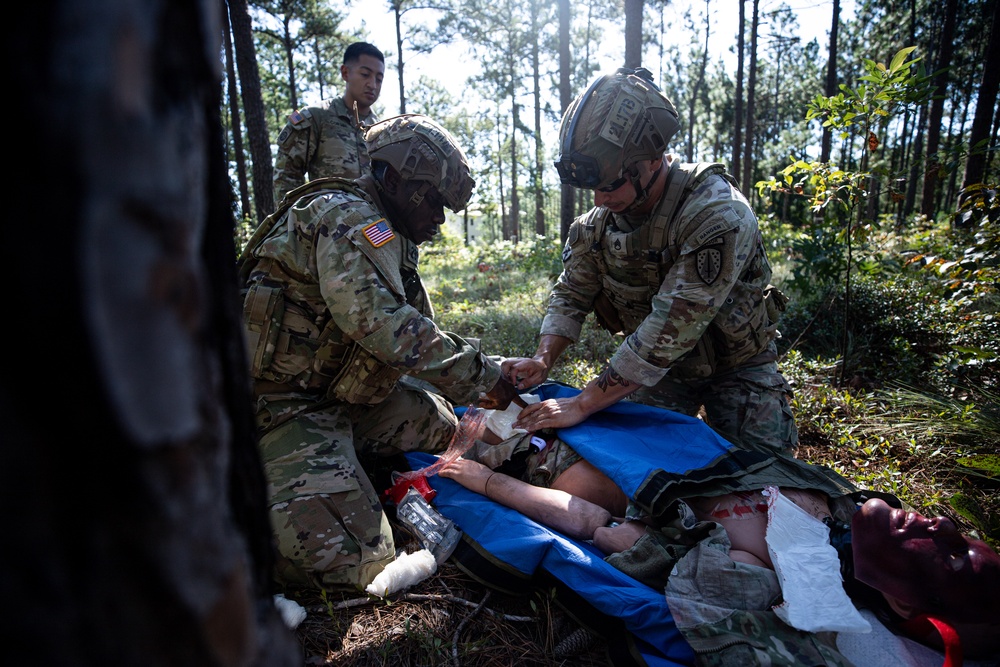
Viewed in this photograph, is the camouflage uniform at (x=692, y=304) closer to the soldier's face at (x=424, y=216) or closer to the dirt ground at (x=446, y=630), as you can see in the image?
the soldier's face at (x=424, y=216)

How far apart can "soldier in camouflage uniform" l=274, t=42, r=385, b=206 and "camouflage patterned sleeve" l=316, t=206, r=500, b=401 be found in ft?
9.91

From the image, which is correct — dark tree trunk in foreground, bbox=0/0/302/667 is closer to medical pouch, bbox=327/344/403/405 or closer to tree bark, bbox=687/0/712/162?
medical pouch, bbox=327/344/403/405

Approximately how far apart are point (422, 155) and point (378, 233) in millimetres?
450

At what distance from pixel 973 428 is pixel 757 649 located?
7.59ft

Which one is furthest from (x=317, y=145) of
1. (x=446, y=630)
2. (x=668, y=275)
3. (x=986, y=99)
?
(x=986, y=99)

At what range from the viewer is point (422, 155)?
8.77 ft

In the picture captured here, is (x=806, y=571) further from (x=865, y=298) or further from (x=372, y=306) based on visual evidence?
(x=865, y=298)

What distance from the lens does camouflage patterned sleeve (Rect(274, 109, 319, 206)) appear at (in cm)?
512

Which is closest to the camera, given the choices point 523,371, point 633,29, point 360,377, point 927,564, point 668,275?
point 927,564

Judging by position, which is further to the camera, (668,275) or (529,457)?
(529,457)

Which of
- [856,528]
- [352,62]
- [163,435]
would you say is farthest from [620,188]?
[352,62]

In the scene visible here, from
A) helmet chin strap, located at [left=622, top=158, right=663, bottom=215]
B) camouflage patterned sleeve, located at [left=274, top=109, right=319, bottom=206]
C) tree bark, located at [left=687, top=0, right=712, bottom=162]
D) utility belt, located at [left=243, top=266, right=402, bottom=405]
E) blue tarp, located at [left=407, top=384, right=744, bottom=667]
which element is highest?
tree bark, located at [left=687, top=0, right=712, bottom=162]

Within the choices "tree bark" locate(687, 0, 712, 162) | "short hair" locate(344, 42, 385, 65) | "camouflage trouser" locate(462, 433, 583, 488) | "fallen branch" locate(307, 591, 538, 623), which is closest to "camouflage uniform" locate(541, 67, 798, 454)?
"camouflage trouser" locate(462, 433, 583, 488)

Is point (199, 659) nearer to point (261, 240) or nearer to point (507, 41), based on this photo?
point (261, 240)
